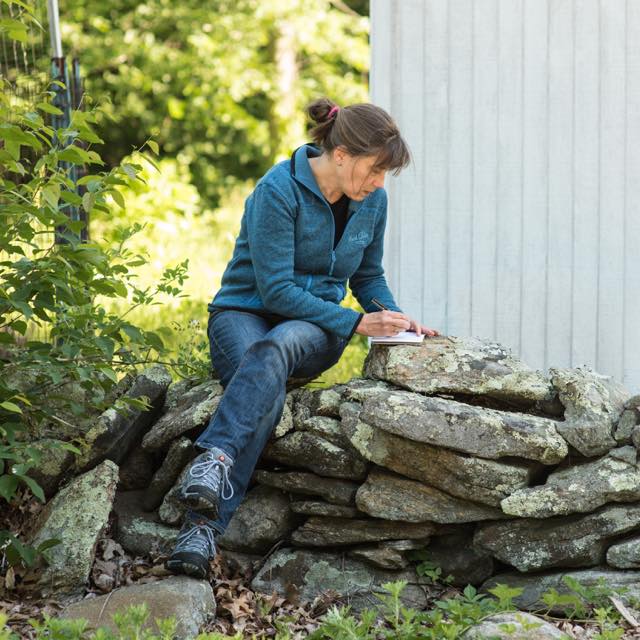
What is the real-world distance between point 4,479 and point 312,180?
1.49m

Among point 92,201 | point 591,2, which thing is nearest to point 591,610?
point 92,201

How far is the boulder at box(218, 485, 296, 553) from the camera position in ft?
12.8

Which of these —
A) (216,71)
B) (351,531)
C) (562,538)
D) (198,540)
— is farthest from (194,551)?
(216,71)

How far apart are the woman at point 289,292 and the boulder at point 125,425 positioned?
38 cm

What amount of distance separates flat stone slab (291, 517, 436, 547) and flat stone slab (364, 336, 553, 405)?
1.62 feet

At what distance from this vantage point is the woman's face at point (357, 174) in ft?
12.5

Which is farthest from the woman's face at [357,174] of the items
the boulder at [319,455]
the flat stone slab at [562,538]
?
the flat stone slab at [562,538]

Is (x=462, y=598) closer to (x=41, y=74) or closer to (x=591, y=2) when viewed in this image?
(x=591, y=2)

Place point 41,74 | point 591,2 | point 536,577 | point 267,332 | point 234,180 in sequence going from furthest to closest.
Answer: point 234,180 → point 41,74 → point 591,2 → point 267,332 → point 536,577

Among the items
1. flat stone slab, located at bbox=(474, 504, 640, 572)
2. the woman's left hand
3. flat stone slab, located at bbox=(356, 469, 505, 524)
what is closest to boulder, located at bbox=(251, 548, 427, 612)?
flat stone slab, located at bbox=(356, 469, 505, 524)

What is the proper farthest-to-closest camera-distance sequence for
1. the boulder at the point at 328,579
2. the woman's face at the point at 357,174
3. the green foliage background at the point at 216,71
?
the green foliage background at the point at 216,71
the woman's face at the point at 357,174
the boulder at the point at 328,579

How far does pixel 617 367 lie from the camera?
4.75 m

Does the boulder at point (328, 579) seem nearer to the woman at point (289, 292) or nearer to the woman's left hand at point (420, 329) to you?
the woman at point (289, 292)

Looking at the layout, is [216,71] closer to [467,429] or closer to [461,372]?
[461,372]
